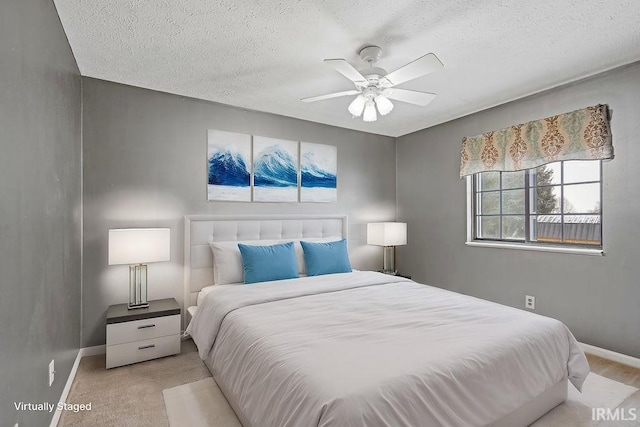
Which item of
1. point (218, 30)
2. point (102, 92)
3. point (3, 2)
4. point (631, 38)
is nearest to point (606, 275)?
point (631, 38)

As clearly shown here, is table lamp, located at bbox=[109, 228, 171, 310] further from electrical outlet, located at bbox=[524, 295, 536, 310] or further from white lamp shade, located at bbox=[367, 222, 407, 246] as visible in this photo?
electrical outlet, located at bbox=[524, 295, 536, 310]

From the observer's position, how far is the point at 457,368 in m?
1.47

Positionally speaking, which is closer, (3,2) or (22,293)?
(3,2)

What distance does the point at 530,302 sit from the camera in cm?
332

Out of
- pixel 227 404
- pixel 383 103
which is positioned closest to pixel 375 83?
pixel 383 103

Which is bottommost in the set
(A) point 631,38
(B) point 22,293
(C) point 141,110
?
(B) point 22,293

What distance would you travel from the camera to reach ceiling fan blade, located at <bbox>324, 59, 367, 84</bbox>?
2.04 metres

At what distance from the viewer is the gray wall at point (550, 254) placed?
266 cm

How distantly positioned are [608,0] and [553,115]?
1410 mm

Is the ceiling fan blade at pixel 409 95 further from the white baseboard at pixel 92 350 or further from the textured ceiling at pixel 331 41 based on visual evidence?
the white baseboard at pixel 92 350

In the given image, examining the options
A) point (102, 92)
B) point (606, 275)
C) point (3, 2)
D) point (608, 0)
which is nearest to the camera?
point (3, 2)

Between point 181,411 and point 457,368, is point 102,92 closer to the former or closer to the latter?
point 181,411

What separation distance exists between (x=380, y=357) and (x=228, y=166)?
2.75 metres

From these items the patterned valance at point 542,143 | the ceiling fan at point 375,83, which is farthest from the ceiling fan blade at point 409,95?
the patterned valance at point 542,143
